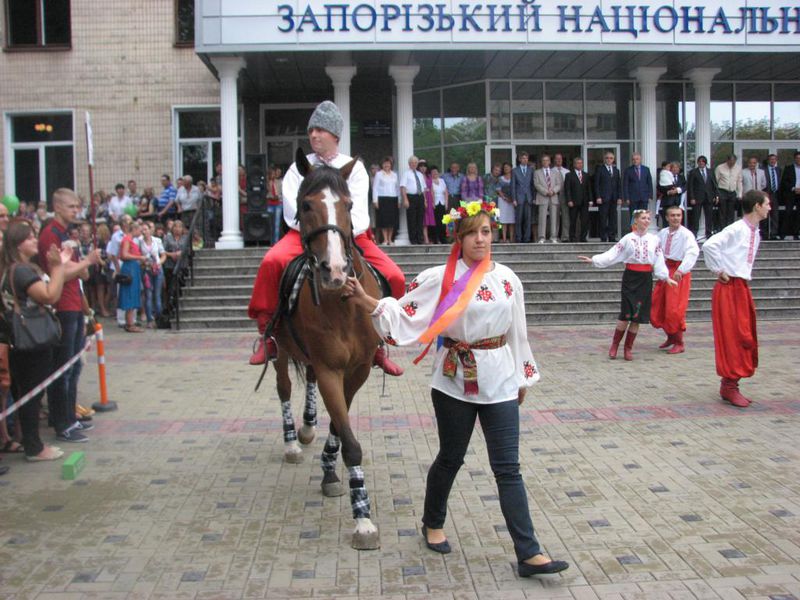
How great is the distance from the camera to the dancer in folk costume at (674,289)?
39.0ft

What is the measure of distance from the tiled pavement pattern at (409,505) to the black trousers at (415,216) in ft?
33.8

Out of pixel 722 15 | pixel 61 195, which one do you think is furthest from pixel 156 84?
pixel 61 195

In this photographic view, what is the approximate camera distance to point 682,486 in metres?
5.96

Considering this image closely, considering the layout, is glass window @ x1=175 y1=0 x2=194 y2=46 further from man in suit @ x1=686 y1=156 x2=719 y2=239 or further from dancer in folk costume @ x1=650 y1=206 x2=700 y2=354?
dancer in folk costume @ x1=650 y1=206 x2=700 y2=354

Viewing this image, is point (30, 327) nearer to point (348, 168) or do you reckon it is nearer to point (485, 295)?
point (348, 168)

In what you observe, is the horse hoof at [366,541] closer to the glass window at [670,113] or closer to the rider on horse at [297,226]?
the rider on horse at [297,226]

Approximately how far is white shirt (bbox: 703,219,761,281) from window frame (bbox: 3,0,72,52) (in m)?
20.7

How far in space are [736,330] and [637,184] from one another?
11.8 meters

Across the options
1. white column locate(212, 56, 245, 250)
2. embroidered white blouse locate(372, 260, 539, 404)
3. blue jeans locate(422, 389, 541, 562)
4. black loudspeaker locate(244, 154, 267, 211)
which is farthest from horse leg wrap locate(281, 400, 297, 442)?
white column locate(212, 56, 245, 250)

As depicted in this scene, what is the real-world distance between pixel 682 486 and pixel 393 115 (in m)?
19.4

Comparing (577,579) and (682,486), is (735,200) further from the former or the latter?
(577,579)

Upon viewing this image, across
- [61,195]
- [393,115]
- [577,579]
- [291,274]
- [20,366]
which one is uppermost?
[393,115]

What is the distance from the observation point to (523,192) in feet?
63.4

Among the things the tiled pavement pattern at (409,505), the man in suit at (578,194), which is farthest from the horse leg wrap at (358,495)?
the man in suit at (578,194)
